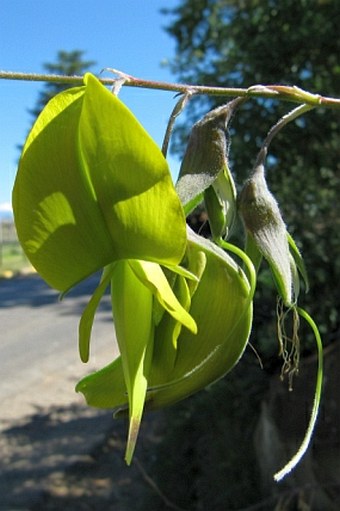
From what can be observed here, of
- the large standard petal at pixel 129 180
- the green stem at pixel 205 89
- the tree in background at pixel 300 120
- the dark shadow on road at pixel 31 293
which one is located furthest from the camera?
the dark shadow on road at pixel 31 293

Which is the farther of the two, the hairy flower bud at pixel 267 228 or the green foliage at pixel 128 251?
the hairy flower bud at pixel 267 228

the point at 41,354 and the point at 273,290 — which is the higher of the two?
the point at 273,290

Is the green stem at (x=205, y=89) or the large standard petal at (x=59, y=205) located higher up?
the green stem at (x=205, y=89)

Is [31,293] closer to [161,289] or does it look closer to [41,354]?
[41,354]

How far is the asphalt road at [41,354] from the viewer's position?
5707 mm

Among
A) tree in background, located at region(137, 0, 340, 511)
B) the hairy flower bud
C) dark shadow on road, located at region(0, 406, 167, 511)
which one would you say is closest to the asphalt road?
dark shadow on road, located at region(0, 406, 167, 511)

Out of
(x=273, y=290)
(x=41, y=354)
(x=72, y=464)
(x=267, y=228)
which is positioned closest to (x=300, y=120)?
(x=273, y=290)

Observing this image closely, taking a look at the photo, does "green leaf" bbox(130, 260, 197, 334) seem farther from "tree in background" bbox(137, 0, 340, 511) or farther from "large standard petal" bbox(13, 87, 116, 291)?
"tree in background" bbox(137, 0, 340, 511)

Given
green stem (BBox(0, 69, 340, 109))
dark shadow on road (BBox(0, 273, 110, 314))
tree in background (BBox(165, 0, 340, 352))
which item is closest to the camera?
green stem (BBox(0, 69, 340, 109))

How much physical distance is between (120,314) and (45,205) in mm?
91

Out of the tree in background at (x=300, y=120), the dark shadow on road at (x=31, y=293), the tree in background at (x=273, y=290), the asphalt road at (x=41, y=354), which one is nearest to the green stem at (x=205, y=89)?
the tree in background at (x=273, y=290)

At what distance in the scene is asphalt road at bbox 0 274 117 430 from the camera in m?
5.71

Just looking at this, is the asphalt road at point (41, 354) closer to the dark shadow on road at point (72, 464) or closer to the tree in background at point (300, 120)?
the dark shadow on road at point (72, 464)

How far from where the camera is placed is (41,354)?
22.1 ft
